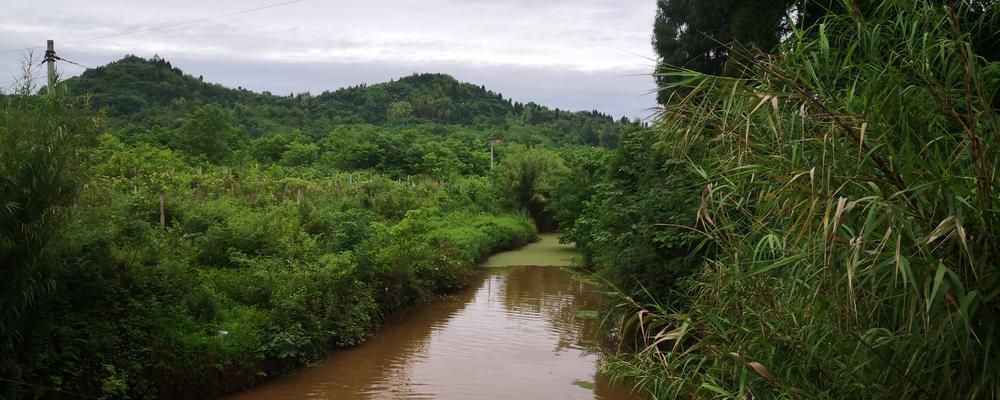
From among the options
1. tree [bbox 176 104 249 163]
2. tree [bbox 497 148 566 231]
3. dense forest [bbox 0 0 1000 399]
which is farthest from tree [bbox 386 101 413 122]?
dense forest [bbox 0 0 1000 399]

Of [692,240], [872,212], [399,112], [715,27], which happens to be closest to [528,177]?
[715,27]

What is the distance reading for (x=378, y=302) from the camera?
1372cm

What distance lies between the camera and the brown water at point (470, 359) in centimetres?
964

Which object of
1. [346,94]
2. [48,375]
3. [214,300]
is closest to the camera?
[48,375]

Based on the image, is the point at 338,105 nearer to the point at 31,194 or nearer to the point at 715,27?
the point at 715,27

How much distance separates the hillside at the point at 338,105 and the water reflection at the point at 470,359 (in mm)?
22623

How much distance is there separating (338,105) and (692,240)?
55.8 meters

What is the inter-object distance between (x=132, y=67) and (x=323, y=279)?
33834 millimetres

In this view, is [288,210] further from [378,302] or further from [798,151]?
[798,151]

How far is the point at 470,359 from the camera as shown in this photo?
37.1 ft

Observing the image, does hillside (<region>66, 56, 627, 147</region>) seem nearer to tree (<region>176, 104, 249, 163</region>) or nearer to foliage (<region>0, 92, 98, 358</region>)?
tree (<region>176, 104, 249, 163</region>)

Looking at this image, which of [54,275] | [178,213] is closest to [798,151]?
[54,275]

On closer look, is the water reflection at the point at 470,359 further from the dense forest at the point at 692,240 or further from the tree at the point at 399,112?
the tree at the point at 399,112

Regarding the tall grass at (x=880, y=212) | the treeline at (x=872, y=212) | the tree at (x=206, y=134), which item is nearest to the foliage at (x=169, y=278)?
the treeline at (x=872, y=212)
